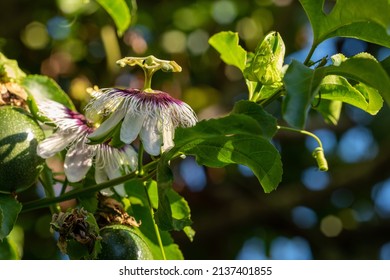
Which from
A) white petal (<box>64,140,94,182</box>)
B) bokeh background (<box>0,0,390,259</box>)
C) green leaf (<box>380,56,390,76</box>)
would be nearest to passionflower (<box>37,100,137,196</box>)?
white petal (<box>64,140,94,182</box>)

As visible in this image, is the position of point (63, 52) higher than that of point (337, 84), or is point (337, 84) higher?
point (337, 84)

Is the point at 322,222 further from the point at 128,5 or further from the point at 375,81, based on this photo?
the point at 375,81

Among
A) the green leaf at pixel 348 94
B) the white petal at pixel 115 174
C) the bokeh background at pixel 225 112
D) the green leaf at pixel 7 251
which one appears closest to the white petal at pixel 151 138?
the white petal at pixel 115 174

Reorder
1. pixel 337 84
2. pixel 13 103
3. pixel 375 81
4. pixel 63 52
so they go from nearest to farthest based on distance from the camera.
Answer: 1. pixel 375 81
2. pixel 337 84
3. pixel 13 103
4. pixel 63 52

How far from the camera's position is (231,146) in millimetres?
989

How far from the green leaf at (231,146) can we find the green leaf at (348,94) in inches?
4.7

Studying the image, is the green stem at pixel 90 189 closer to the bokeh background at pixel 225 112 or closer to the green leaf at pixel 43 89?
the green leaf at pixel 43 89

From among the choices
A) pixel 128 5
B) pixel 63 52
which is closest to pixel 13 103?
pixel 128 5

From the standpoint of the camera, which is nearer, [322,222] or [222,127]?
[222,127]

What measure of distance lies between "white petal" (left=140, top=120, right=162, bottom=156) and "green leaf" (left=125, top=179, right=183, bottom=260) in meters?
0.12

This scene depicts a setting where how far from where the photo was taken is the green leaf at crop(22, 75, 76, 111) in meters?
1.25

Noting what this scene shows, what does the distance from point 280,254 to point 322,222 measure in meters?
0.18

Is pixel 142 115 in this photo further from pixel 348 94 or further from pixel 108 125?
pixel 348 94

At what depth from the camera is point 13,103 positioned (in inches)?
46.3
